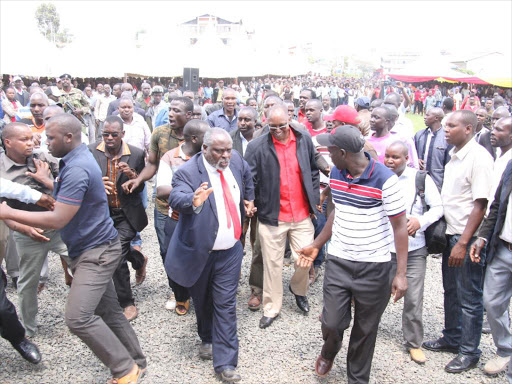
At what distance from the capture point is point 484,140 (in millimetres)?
6758

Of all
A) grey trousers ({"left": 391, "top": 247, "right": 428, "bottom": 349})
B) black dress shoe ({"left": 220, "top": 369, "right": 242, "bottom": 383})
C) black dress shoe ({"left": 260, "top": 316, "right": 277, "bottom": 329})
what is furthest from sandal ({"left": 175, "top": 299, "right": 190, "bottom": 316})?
grey trousers ({"left": 391, "top": 247, "right": 428, "bottom": 349})

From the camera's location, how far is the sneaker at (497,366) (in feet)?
12.4

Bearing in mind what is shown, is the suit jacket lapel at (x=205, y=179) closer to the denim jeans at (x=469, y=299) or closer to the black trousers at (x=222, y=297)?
the black trousers at (x=222, y=297)

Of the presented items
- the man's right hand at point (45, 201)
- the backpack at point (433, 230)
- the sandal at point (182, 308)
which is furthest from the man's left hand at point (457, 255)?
the man's right hand at point (45, 201)

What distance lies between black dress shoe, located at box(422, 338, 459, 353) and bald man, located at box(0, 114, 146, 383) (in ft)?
8.62

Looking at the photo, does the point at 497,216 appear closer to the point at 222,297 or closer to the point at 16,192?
the point at 222,297

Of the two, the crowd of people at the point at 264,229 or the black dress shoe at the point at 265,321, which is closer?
the crowd of people at the point at 264,229

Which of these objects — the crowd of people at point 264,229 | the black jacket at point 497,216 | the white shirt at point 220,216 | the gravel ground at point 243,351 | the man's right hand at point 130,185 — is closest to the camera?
the crowd of people at point 264,229

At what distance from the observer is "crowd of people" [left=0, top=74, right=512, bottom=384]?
3.27 m

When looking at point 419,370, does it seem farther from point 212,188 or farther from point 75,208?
point 75,208

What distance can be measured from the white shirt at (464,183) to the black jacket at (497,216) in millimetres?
111

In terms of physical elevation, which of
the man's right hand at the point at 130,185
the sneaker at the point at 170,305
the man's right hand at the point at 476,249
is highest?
the man's right hand at the point at 130,185

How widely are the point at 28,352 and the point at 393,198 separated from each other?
126 inches

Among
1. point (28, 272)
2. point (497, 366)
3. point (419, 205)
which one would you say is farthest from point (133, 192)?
point (497, 366)
